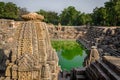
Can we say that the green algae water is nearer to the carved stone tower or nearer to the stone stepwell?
the stone stepwell

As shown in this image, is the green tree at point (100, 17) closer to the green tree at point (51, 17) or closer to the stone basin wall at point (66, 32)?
the stone basin wall at point (66, 32)

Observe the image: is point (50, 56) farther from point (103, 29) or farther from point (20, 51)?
point (103, 29)

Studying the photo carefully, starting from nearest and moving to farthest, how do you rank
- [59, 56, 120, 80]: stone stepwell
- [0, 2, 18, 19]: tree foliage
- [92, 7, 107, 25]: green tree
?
[59, 56, 120, 80]: stone stepwell → [92, 7, 107, 25]: green tree → [0, 2, 18, 19]: tree foliage

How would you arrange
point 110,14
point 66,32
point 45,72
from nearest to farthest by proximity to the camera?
1. point 45,72
2. point 66,32
3. point 110,14

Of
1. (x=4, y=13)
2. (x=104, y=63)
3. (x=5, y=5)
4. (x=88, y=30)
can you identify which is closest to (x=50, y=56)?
(x=104, y=63)

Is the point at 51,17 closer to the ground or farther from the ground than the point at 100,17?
farther from the ground


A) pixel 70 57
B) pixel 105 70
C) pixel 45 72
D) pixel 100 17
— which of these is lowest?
pixel 70 57

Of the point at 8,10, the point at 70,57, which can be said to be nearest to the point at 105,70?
the point at 70,57

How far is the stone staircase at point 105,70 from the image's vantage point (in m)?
7.84

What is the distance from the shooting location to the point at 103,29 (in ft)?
132

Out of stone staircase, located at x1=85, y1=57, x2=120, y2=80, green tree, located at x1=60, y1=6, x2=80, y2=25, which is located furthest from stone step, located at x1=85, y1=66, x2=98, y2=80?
green tree, located at x1=60, y1=6, x2=80, y2=25

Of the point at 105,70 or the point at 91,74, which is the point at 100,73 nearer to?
the point at 105,70

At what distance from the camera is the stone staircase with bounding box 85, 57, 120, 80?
7.84 m

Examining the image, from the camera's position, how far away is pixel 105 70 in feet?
28.1
